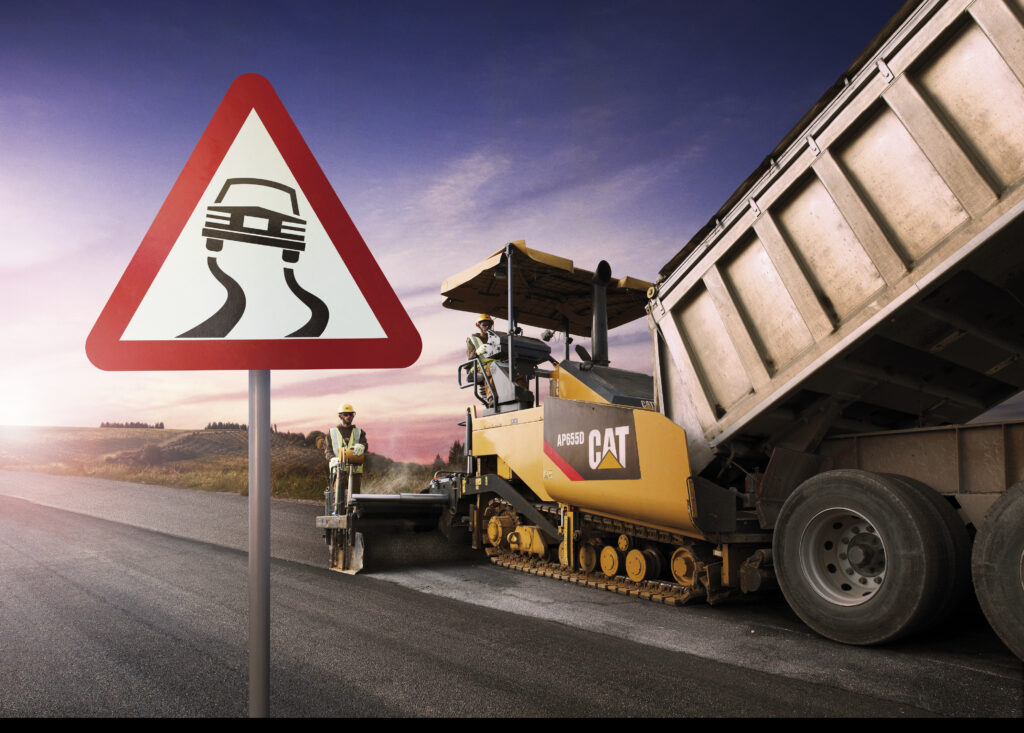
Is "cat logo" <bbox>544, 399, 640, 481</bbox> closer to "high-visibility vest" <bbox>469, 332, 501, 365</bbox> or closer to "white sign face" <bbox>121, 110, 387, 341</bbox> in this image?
"high-visibility vest" <bbox>469, 332, 501, 365</bbox>

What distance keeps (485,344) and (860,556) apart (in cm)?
479

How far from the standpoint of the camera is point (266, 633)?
1723 millimetres

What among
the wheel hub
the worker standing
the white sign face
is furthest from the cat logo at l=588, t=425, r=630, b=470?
the white sign face

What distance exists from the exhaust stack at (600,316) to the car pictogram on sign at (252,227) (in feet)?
16.3

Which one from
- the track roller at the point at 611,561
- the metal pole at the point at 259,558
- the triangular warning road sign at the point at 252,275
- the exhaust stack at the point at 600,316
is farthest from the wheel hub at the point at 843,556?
the metal pole at the point at 259,558

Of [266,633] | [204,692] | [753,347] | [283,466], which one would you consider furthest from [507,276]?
[283,466]

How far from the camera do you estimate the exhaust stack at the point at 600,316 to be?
22.0 ft

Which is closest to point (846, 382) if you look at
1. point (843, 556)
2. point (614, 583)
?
point (843, 556)

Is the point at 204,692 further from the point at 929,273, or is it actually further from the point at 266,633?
the point at 929,273

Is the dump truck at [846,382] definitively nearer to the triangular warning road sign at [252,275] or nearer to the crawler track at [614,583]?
the crawler track at [614,583]

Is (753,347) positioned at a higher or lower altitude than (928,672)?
higher

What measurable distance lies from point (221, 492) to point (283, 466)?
2.59m

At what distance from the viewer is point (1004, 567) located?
3.74m

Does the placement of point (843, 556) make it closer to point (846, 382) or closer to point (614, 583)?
point (846, 382)
